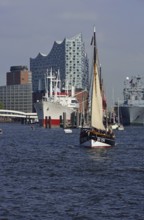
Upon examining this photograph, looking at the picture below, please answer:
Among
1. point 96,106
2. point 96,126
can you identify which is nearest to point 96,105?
point 96,106

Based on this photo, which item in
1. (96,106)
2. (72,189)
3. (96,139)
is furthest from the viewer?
(96,106)

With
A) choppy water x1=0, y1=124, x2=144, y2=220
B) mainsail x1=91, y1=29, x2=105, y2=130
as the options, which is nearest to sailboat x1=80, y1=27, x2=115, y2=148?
mainsail x1=91, y1=29, x2=105, y2=130

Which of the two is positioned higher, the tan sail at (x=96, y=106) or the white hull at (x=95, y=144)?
the tan sail at (x=96, y=106)

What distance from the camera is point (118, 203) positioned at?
129ft

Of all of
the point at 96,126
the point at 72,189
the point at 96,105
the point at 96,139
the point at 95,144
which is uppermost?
the point at 96,105

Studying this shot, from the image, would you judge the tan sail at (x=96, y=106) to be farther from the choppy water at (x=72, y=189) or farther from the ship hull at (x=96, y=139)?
the choppy water at (x=72, y=189)

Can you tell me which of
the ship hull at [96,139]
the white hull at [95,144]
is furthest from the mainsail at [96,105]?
the white hull at [95,144]

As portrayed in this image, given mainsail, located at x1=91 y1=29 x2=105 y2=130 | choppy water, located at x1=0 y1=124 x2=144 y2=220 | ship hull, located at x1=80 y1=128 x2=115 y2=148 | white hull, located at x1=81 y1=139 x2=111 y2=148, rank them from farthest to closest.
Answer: mainsail, located at x1=91 y1=29 x2=105 y2=130 < white hull, located at x1=81 y1=139 x2=111 y2=148 < ship hull, located at x1=80 y1=128 x2=115 y2=148 < choppy water, located at x1=0 y1=124 x2=144 y2=220

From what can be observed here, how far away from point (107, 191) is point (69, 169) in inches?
592

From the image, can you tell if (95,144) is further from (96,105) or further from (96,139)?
(96,105)

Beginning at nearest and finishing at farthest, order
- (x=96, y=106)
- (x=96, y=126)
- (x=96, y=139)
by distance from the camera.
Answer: (x=96, y=139) < (x=96, y=126) < (x=96, y=106)

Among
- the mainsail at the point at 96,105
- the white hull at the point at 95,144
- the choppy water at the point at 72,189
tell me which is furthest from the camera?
the mainsail at the point at 96,105

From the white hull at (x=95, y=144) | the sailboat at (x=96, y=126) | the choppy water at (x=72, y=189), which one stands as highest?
the sailboat at (x=96, y=126)

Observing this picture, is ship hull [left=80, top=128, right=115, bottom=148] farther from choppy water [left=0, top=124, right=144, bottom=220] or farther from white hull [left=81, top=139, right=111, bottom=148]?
choppy water [left=0, top=124, right=144, bottom=220]
